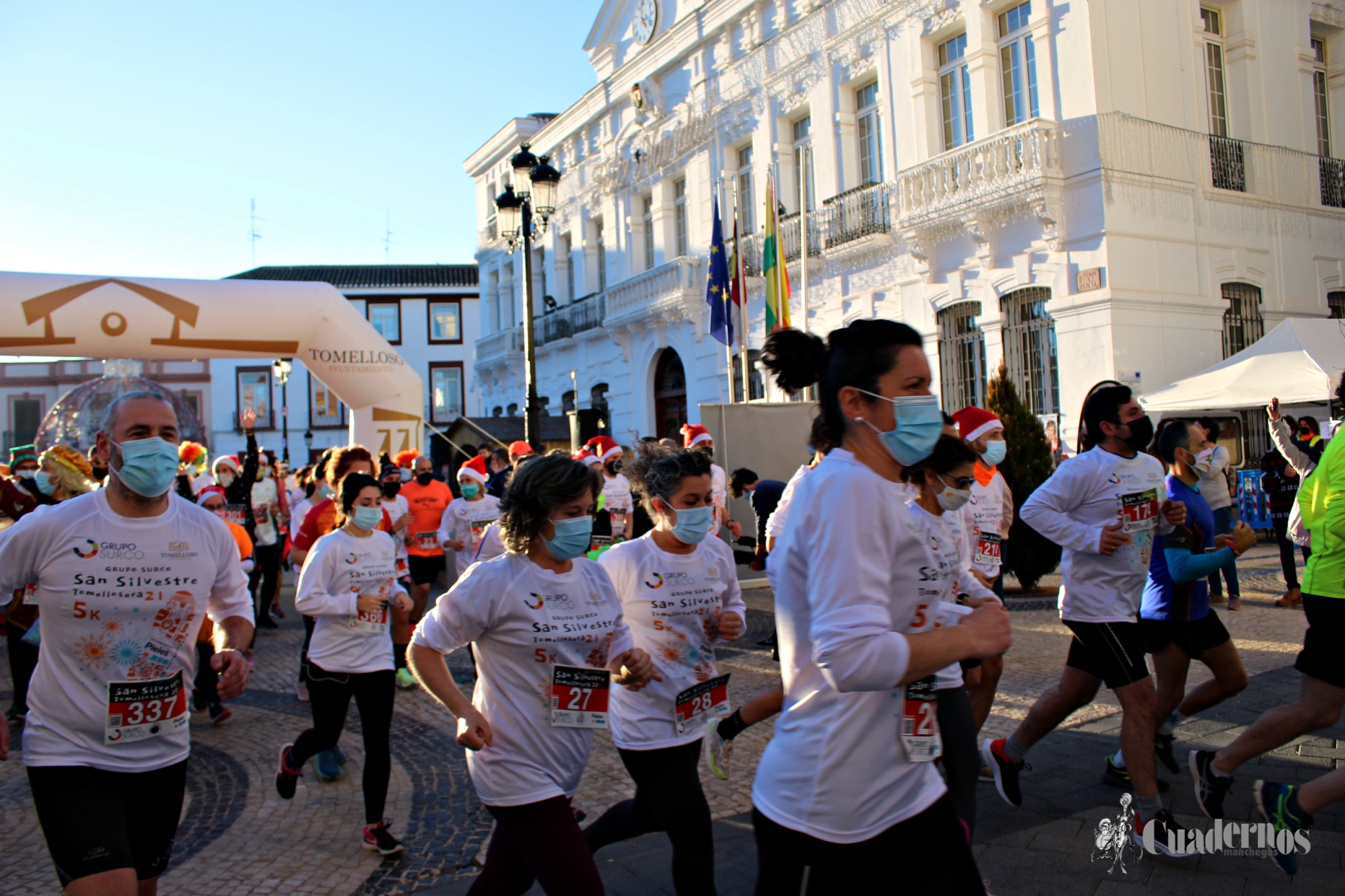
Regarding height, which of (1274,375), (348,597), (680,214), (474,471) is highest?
(680,214)

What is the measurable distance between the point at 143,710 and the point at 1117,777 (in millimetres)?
4239

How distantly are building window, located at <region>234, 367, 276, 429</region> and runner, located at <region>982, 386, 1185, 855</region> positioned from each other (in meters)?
51.5

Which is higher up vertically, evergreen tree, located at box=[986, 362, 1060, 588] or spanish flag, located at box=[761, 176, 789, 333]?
spanish flag, located at box=[761, 176, 789, 333]

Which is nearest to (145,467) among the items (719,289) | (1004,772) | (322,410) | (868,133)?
(1004,772)

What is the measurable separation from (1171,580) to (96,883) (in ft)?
14.6

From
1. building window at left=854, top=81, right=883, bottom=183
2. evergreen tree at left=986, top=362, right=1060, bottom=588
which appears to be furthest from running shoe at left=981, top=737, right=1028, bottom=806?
building window at left=854, top=81, right=883, bottom=183

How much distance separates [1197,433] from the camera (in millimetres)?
5652

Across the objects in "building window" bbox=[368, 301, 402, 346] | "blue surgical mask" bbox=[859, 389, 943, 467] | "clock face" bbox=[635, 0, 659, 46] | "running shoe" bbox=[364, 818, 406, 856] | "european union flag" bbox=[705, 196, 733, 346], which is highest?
"clock face" bbox=[635, 0, 659, 46]

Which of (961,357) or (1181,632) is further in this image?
(961,357)

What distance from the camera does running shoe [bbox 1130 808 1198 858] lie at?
12.7 ft

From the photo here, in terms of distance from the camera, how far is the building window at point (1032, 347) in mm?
15203

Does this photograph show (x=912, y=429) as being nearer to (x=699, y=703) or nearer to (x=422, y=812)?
(x=699, y=703)

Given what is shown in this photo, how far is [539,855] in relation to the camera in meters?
2.84

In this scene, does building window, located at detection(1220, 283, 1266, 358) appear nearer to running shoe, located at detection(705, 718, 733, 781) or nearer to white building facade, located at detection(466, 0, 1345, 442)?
white building facade, located at detection(466, 0, 1345, 442)
